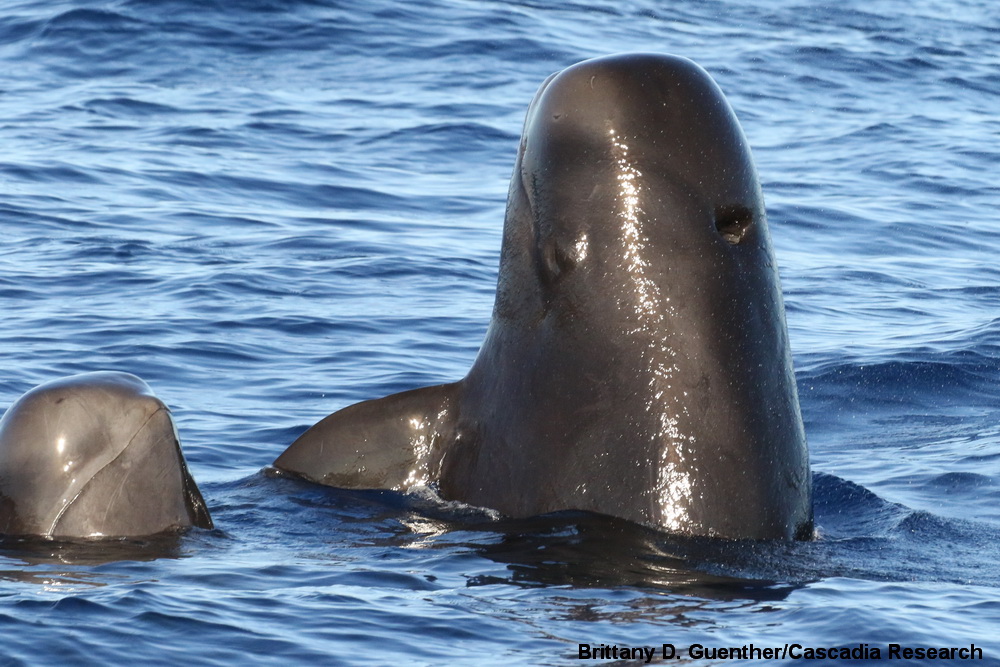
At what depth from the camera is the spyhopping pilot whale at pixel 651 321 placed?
8078 mm

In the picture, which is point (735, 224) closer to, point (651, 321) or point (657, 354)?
A: point (651, 321)

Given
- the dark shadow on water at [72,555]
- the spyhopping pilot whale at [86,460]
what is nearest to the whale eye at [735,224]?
the spyhopping pilot whale at [86,460]

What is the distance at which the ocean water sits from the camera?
759 cm

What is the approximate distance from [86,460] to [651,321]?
9.54 feet

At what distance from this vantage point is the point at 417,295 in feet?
57.4

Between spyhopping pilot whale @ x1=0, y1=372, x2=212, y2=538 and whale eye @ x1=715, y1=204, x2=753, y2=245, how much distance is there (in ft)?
9.86

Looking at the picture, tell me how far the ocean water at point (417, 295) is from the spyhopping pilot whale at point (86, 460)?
0.19 m

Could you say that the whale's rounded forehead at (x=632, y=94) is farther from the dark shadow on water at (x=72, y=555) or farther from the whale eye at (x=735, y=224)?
the dark shadow on water at (x=72, y=555)

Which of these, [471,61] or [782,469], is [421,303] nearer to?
[782,469]

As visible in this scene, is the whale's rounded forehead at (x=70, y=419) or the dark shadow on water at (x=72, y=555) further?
the whale's rounded forehead at (x=70, y=419)

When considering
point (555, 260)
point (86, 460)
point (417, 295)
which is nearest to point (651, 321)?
point (555, 260)

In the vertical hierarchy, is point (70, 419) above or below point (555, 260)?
below

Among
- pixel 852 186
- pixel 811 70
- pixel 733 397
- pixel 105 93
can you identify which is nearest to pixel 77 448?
pixel 733 397

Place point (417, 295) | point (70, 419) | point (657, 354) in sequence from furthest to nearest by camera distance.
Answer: point (417, 295)
point (70, 419)
point (657, 354)
